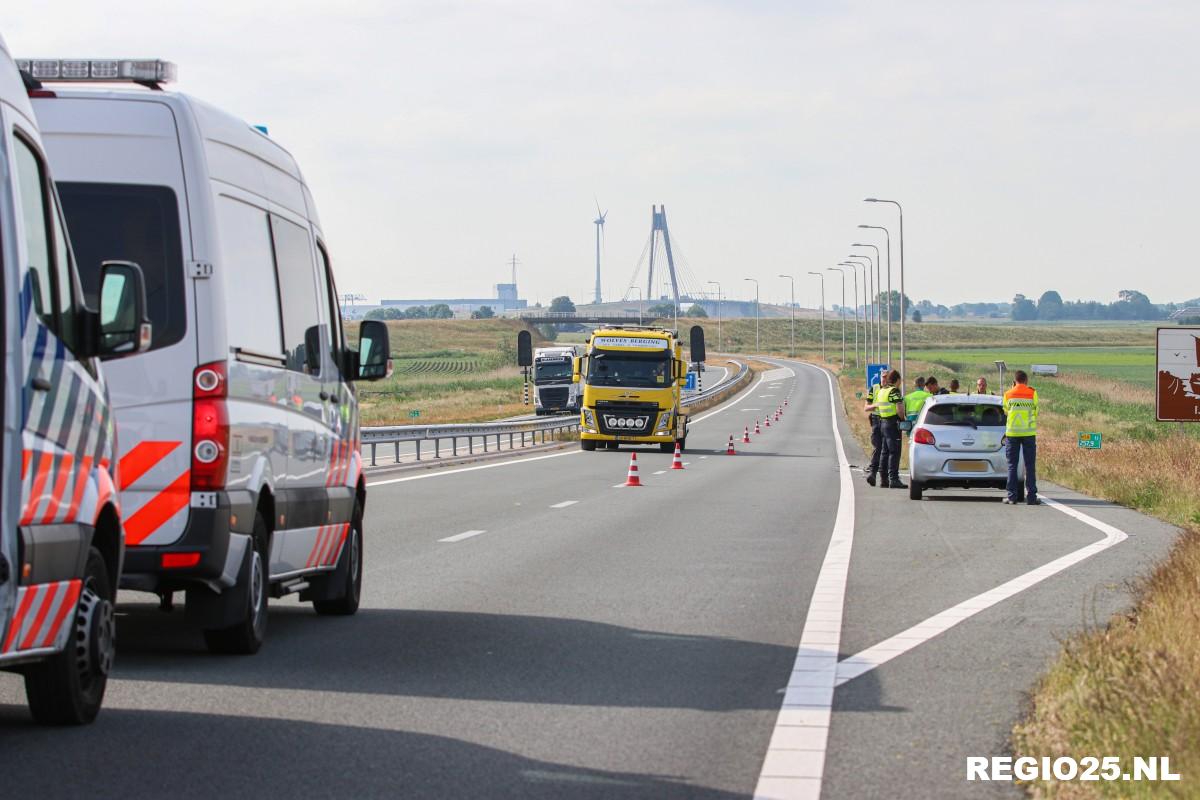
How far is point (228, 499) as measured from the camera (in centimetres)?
903

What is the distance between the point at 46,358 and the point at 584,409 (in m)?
38.2

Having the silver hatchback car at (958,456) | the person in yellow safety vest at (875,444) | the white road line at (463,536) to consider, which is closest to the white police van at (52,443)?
the white road line at (463,536)

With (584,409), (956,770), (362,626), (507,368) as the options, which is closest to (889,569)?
(362,626)

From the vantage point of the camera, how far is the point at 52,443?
6.85 meters

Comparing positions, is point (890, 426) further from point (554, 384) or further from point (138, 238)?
point (554, 384)

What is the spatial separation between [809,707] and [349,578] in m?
4.20

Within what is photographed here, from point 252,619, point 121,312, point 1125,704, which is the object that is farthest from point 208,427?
point 1125,704

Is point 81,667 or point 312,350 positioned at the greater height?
point 312,350

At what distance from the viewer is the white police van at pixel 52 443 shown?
647cm

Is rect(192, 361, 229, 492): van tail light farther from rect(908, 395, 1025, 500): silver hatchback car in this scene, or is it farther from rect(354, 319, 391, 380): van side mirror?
rect(908, 395, 1025, 500): silver hatchback car

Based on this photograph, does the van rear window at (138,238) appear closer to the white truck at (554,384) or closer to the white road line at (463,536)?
the white road line at (463,536)

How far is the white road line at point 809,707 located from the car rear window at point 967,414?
36.2 feet

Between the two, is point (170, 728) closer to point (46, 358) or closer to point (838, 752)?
point (46, 358)

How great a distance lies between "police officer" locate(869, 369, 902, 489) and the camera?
1125 inches
